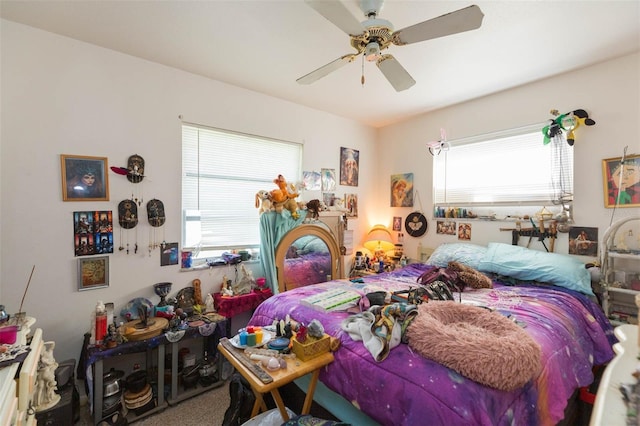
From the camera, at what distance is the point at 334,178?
3773 millimetres

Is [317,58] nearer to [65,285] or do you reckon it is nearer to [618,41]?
[618,41]

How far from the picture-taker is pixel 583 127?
8.43 feet

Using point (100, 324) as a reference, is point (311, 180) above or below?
above

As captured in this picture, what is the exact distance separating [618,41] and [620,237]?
1497 millimetres

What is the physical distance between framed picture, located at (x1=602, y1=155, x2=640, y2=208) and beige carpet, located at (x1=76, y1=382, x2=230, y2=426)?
3.52 metres

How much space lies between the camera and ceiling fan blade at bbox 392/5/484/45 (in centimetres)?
132

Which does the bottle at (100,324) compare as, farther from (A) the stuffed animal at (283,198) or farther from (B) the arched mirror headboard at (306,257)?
(A) the stuffed animal at (283,198)

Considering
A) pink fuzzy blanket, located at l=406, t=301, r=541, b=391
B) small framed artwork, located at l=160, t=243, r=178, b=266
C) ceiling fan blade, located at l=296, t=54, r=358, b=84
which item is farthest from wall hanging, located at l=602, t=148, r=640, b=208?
small framed artwork, located at l=160, t=243, r=178, b=266

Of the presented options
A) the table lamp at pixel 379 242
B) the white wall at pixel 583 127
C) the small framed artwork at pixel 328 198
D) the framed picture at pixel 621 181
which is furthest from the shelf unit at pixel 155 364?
the framed picture at pixel 621 181

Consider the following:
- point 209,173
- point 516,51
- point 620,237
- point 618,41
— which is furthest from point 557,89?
point 209,173

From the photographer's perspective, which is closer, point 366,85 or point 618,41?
point 618,41

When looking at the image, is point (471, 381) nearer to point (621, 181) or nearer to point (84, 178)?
point (621, 181)

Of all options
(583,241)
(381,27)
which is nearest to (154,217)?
(381,27)

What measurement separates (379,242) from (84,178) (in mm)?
3134
